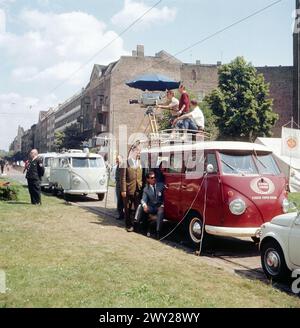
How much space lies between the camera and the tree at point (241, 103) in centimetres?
4097

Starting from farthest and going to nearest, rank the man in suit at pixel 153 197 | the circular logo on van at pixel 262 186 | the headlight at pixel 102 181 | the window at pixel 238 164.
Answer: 1. the headlight at pixel 102 181
2. the man in suit at pixel 153 197
3. the window at pixel 238 164
4. the circular logo on van at pixel 262 186

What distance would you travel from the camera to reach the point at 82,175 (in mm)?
18734

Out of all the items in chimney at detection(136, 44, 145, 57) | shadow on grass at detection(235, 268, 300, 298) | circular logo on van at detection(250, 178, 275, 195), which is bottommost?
shadow on grass at detection(235, 268, 300, 298)

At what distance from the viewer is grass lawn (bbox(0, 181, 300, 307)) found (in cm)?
546

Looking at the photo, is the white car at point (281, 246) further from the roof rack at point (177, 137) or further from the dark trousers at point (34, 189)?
the dark trousers at point (34, 189)

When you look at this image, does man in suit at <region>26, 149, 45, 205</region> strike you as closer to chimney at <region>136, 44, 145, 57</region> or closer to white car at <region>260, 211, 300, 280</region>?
white car at <region>260, 211, 300, 280</region>

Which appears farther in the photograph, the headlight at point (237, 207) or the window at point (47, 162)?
the window at point (47, 162)

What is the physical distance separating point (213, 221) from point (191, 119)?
4052 millimetres

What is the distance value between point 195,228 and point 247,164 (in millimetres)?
1752

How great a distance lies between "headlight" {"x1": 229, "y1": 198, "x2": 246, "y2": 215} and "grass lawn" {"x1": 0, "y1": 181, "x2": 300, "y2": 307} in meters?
1.16

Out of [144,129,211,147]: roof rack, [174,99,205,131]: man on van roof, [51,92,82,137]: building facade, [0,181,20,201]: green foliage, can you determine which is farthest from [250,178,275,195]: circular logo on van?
[51,92,82,137]: building facade

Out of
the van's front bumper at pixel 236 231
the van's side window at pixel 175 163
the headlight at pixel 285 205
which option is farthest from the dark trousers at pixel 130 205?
the headlight at pixel 285 205

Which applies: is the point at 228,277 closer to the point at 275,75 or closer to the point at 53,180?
the point at 53,180

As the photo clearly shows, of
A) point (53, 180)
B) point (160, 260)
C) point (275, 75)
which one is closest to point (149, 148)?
point (160, 260)
